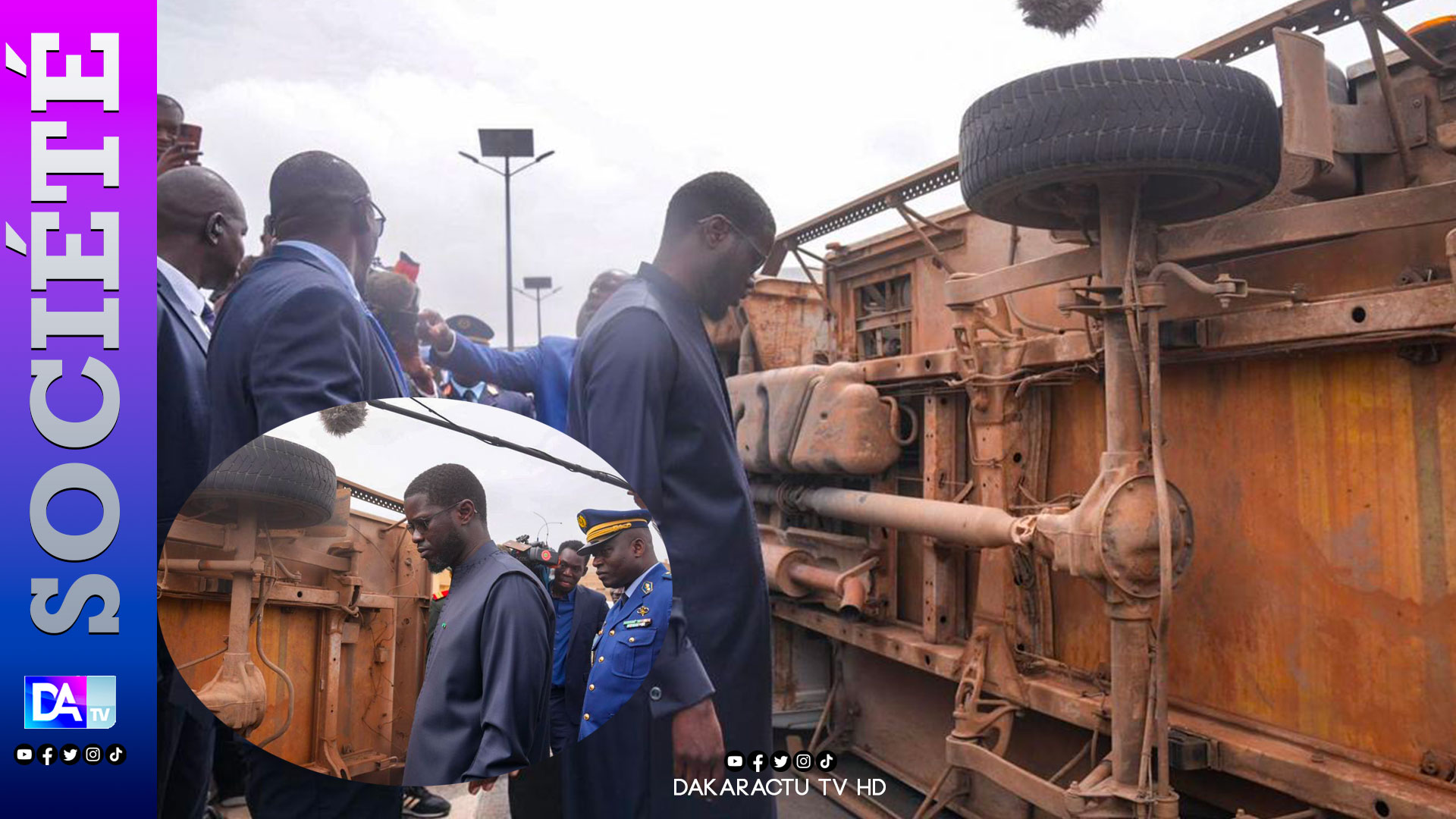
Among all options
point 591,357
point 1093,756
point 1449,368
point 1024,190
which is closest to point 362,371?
point 591,357

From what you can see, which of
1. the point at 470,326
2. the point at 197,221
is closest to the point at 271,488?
the point at 197,221

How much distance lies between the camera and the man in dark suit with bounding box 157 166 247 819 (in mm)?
2336

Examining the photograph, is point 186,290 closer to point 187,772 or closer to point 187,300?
point 187,300

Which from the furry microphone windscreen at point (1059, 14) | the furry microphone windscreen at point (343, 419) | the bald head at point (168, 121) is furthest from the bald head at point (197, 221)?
the furry microphone windscreen at point (1059, 14)

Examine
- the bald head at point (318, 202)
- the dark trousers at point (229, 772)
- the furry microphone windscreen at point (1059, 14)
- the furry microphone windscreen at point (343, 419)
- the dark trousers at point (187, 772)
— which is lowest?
the dark trousers at point (229, 772)

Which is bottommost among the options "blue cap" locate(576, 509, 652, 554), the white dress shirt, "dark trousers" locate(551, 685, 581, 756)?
"dark trousers" locate(551, 685, 581, 756)

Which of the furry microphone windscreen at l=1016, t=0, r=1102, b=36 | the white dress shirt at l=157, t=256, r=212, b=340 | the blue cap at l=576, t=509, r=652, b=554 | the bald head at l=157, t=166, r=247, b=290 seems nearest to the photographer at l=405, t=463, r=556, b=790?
the blue cap at l=576, t=509, r=652, b=554

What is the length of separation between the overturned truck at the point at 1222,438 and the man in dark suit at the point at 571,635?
6.75 feet

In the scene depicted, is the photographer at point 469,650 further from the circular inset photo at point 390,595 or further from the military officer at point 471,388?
the military officer at point 471,388

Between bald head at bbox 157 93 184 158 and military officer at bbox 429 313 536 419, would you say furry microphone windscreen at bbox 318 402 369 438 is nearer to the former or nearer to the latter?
bald head at bbox 157 93 184 158

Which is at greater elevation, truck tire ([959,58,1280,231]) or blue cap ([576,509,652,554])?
truck tire ([959,58,1280,231])

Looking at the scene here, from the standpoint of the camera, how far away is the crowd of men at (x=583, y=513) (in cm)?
139

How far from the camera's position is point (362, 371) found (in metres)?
1.84

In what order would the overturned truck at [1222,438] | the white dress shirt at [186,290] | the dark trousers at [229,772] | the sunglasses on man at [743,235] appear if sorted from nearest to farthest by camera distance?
the sunglasses on man at [743,235]
the white dress shirt at [186,290]
the overturned truck at [1222,438]
the dark trousers at [229,772]
